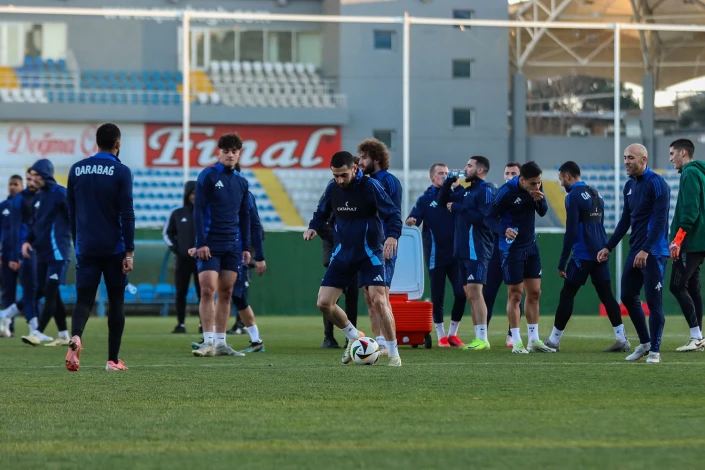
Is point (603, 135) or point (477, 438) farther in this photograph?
point (603, 135)

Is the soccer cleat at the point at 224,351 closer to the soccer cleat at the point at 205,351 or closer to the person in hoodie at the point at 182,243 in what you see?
the soccer cleat at the point at 205,351

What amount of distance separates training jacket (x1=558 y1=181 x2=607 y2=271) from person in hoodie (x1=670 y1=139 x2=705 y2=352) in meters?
0.75

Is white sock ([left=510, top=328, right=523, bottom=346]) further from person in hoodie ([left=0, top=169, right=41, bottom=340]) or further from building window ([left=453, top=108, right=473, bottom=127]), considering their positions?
building window ([left=453, top=108, right=473, bottom=127])

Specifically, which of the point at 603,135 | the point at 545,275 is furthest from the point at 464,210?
the point at 603,135

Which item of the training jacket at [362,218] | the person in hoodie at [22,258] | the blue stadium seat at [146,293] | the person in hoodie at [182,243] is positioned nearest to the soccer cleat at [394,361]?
the training jacket at [362,218]

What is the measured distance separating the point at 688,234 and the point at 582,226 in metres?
1.00

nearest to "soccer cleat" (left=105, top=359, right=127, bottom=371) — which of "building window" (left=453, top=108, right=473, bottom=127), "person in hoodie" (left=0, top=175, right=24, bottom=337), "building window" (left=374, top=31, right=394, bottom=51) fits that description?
"person in hoodie" (left=0, top=175, right=24, bottom=337)

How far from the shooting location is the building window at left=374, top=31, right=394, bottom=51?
1191 inches

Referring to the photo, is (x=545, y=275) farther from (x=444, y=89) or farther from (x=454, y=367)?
(x=454, y=367)

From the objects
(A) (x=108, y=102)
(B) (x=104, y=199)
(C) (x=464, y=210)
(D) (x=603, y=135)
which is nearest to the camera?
(B) (x=104, y=199)

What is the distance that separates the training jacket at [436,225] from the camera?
43.5 feet

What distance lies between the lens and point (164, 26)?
3797 cm

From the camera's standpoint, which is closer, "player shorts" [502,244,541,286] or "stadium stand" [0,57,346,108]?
"player shorts" [502,244,541,286]

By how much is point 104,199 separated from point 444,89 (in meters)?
24.5
